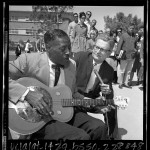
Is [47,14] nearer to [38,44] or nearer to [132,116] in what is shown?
[38,44]

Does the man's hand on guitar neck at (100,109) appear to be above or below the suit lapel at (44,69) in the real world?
below

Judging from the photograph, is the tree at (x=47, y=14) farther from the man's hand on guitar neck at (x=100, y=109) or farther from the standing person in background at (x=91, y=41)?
the man's hand on guitar neck at (x=100, y=109)

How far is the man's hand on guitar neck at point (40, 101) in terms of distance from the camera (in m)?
4.74

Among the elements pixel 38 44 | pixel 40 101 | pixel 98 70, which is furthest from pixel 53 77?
pixel 98 70

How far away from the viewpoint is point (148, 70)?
189 inches

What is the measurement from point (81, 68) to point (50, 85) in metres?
0.43

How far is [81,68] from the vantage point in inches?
188

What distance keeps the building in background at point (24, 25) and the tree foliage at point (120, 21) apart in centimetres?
46

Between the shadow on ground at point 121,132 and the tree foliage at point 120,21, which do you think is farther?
the shadow on ground at point 121,132

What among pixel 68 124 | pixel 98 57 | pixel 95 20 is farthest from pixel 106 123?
pixel 95 20

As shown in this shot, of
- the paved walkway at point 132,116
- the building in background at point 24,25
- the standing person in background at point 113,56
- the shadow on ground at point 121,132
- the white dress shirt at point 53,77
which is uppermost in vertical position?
the building in background at point 24,25

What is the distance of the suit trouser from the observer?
4.79m

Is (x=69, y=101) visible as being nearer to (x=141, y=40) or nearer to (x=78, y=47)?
(x=78, y=47)

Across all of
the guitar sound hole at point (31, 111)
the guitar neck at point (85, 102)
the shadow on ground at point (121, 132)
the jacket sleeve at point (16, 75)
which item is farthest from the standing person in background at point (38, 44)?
the shadow on ground at point (121, 132)
